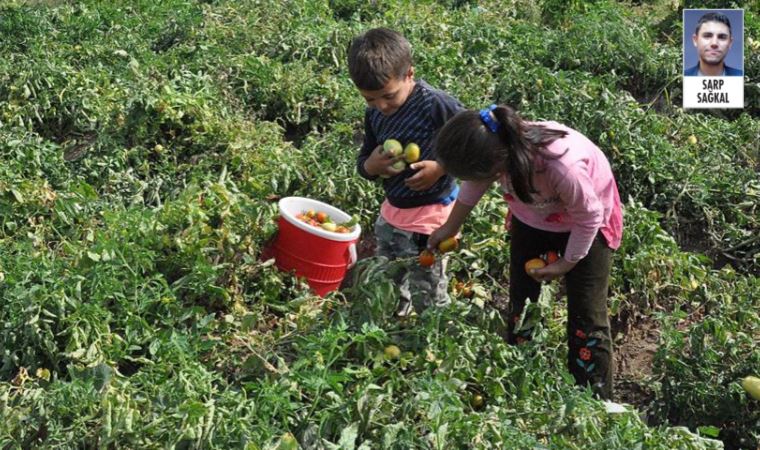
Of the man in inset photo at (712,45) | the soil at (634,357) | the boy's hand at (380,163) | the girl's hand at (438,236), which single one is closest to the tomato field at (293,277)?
the soil at (634,357)

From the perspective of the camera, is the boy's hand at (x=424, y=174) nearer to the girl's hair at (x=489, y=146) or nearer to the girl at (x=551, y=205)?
the girl at (x=551, y=205)

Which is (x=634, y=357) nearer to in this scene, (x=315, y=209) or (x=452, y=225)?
(x=452, y=225)

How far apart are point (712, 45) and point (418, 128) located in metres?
3.40

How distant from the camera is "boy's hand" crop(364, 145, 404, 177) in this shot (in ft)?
11.3

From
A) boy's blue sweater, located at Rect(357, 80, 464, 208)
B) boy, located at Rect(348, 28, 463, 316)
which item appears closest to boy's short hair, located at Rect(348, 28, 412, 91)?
boy, located at Rect(348, 28, 463, 316)

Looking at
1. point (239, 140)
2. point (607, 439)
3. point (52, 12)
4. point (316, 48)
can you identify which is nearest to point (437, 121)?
point (607, 439)

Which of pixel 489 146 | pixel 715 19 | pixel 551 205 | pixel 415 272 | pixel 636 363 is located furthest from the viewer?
pixel 715 19

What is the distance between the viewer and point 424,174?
11.1ft

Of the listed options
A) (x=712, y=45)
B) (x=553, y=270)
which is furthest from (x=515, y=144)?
(x=712, y=45)

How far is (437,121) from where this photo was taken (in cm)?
348

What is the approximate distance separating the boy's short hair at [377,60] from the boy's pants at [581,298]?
0.68 meters

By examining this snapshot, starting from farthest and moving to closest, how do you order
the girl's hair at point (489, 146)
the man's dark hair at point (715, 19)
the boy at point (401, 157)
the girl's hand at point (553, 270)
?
the man's dark hair at point (715, 19)
the boy at point (401, 157)
the girl's hand at point (553, 270)
the girl's hair at point (489, 146)

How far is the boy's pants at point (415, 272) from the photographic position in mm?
3668

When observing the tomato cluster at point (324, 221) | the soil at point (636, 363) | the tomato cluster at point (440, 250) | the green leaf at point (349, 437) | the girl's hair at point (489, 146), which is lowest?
the soil at point (636, 363)
